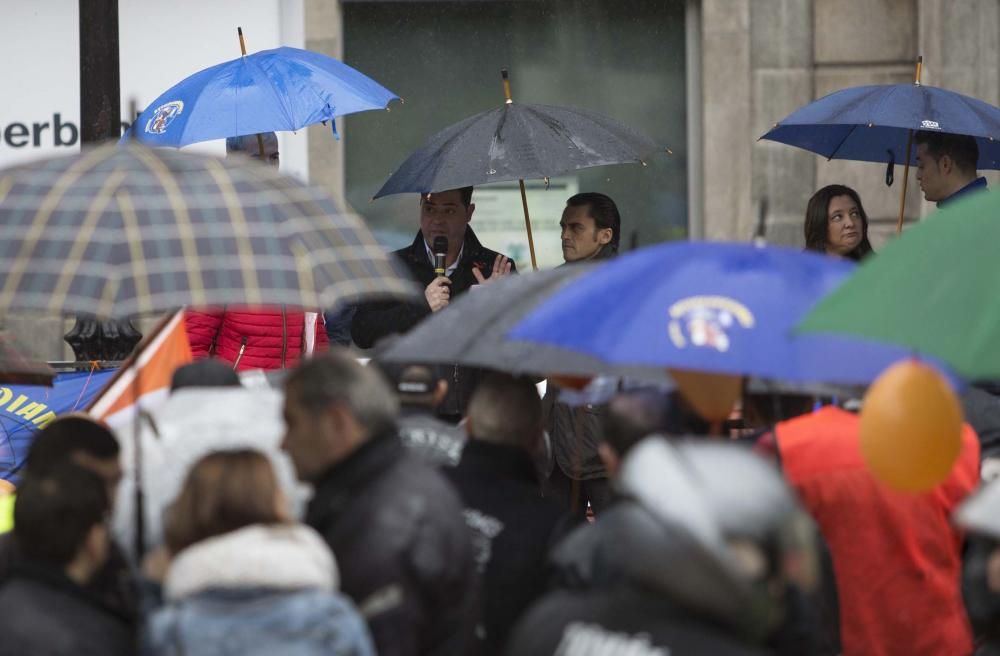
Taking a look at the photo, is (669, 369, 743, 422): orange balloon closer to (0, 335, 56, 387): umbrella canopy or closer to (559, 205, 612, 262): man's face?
(0, 335, 56, 387): umbrella canopy

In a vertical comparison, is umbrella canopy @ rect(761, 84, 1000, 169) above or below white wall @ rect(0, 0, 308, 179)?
below

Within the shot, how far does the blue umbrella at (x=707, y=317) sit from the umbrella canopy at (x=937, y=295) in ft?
1.26

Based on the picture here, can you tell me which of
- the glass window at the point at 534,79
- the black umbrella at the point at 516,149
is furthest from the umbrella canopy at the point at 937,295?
the glass window at the point at 534,79

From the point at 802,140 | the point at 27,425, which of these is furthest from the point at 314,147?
the point at 27,425

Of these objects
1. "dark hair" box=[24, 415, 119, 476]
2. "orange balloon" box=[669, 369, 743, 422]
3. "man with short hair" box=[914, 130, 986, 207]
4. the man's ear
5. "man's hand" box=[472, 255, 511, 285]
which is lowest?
the man's ear

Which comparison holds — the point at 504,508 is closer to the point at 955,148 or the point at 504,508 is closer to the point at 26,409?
the point at 26,409

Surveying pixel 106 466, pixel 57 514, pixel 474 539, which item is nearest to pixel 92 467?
pixel 106 466

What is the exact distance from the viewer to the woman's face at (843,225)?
8609 millimetres

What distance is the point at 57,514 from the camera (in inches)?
165

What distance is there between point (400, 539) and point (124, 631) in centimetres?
68

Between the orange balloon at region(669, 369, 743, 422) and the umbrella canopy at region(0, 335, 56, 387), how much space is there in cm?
211

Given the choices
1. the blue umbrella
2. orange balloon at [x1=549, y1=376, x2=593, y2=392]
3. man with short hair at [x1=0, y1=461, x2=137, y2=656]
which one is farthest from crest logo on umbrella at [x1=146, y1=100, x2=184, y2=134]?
man with short hair at [x1=0, y1=461, x2=137, y2=656]

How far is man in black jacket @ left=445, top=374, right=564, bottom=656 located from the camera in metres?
5.16

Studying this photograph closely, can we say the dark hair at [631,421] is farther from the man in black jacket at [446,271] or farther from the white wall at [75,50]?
the white wall at [75,50]
